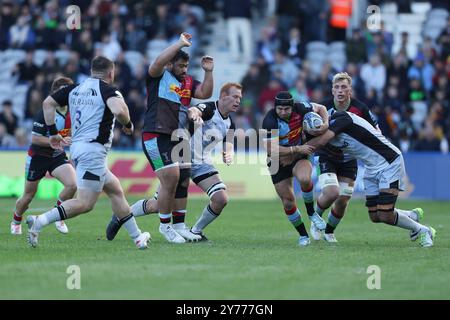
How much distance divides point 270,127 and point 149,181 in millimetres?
11495

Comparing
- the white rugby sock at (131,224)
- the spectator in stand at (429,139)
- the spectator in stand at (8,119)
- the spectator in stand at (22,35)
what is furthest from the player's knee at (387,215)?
the spectator in stand at (22,35)

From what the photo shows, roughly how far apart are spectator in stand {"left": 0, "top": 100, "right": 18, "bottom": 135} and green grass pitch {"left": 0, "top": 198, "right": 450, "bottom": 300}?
10.7 m

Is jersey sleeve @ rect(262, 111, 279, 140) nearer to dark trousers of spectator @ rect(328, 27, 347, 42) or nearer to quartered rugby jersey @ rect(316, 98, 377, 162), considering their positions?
quartered rugby jersey @ rect(316, 98, 377, 162)

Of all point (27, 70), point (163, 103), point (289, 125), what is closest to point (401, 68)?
point (27, 70)

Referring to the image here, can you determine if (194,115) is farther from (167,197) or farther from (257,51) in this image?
(257,51)

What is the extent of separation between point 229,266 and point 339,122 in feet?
9.95

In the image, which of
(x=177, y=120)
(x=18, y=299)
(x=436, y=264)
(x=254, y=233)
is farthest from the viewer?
(x=254, y=233)

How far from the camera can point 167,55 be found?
43.3 ft

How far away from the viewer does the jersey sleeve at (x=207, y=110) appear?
14.3 metres

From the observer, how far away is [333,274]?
1088cm

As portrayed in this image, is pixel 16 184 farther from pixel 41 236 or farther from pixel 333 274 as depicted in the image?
pixel 333 274

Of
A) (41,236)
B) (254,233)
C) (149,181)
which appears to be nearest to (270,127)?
(254,233)

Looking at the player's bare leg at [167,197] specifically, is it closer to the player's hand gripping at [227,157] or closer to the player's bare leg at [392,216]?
the player's hand gripping at [227,157]

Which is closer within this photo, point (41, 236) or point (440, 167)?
point (41, 236)
